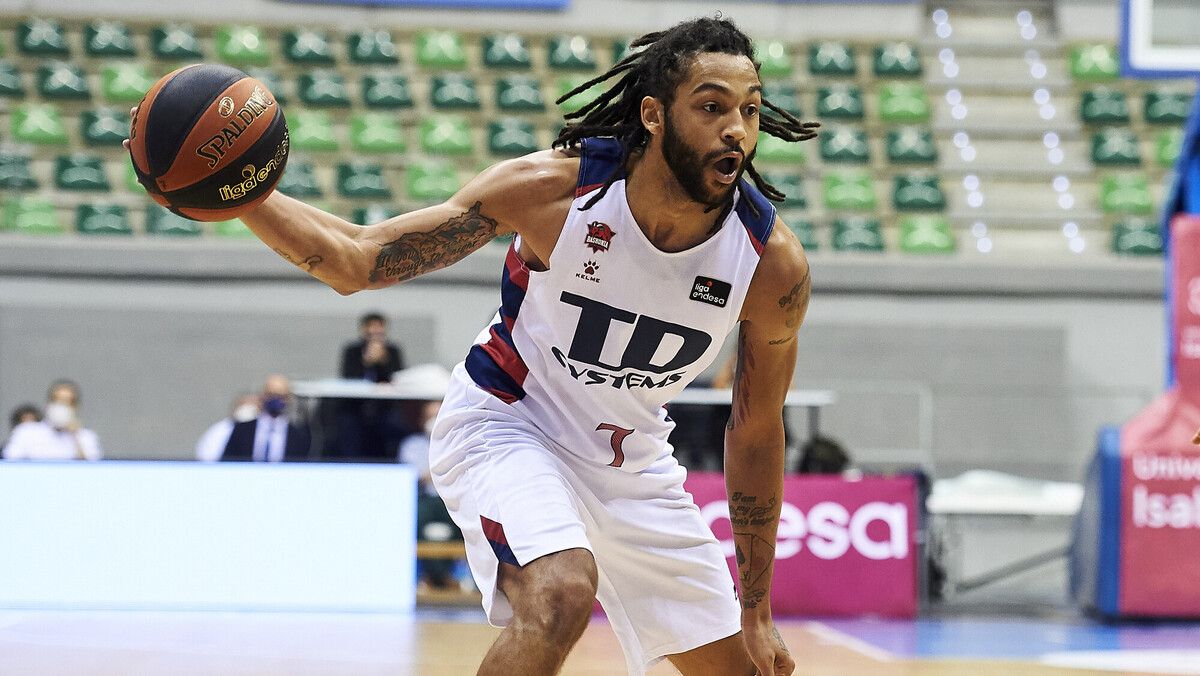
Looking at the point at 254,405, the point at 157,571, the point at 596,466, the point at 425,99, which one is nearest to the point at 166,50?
the point at 425,99

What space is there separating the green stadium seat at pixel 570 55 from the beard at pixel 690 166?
41.6 feet

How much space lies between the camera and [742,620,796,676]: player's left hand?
Result: 12.1 ft

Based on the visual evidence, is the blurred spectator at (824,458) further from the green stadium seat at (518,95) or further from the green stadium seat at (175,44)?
the green stadium seat at (175,44)

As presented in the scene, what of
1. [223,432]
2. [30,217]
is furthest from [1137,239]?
[30,217]

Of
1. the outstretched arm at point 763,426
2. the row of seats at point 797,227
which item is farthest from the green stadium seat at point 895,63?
the outstretched arm at point 763,426

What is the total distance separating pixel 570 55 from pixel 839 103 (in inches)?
122

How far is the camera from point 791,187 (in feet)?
48.9

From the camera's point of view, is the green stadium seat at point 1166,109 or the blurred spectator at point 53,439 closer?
the blurred spectator at point 53,439

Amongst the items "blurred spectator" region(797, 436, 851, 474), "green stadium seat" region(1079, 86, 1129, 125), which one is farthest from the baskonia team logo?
"green stadium seat" region(1079, 86, 1129, 125)

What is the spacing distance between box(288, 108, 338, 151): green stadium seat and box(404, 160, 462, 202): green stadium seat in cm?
100

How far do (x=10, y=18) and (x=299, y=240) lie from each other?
1442 cm

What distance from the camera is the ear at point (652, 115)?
340 cm

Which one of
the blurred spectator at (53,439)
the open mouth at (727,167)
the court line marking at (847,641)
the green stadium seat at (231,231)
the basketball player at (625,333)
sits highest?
the green stadium seat at (231,231)

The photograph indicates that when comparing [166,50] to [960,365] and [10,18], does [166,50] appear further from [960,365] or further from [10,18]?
[960,365]
